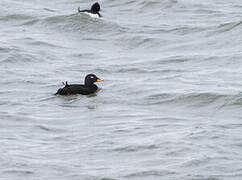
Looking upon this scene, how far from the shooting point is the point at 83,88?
52.3 ft

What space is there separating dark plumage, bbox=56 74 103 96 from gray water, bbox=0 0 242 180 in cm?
14

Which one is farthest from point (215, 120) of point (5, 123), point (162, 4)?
point (162, 4)

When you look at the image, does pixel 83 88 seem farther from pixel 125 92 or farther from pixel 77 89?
pixel 125 92

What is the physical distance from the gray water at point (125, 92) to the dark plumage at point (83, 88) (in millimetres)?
137

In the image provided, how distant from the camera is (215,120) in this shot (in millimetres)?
13406

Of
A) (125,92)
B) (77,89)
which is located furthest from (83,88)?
(125,92)

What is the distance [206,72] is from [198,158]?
6351 mm

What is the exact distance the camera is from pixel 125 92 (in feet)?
Result: 51.9

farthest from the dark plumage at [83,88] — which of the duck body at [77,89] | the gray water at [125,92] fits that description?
the gray water at [125,92]

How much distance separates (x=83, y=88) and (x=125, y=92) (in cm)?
75

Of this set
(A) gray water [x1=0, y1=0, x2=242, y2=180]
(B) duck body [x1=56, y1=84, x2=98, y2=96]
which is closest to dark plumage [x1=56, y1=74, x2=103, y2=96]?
(B) duck body [x1=56, y1=84, x2=98, y2=96]

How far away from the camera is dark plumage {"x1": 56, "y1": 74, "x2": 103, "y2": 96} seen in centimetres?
1553

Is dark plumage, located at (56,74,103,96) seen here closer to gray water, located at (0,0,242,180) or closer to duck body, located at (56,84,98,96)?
duck body, located at (56,84,98,96)

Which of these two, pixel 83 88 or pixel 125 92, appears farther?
pixel 83 88
